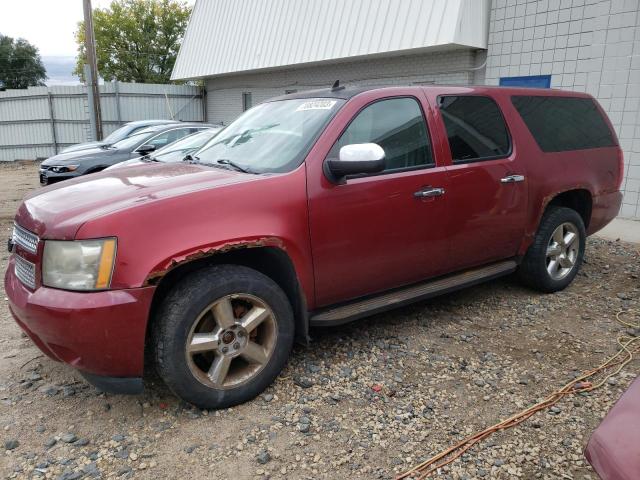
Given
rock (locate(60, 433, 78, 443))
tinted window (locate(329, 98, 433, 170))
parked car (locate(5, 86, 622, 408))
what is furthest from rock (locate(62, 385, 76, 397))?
tinted window (locate(329, 98, 433, 170))

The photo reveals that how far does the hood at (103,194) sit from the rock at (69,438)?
1.10m

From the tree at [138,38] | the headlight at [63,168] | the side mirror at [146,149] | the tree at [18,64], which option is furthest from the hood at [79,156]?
the tree at [18,64]

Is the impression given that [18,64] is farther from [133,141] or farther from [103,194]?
[103,194]

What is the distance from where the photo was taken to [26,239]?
2.92 m

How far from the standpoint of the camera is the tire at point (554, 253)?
470cm

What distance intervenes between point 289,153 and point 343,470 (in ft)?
6.23

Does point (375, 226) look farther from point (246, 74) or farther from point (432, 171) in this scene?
point (246, 74)

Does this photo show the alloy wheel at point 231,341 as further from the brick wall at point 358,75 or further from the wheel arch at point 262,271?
the brick wall at point 358,75

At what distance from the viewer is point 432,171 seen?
3.76 m

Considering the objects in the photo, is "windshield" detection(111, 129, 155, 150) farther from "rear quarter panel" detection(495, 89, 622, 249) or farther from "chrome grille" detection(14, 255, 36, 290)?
"rear quarter panel" detection(495, 89, 622, 249)

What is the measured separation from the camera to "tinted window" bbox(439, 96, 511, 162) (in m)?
3.96

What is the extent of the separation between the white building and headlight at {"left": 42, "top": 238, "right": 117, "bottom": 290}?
816 centimetres

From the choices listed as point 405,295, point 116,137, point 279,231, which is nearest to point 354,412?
point 405,295

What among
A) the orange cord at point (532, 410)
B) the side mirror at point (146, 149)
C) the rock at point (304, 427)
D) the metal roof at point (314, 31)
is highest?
the metal roof at point (314, 31)
